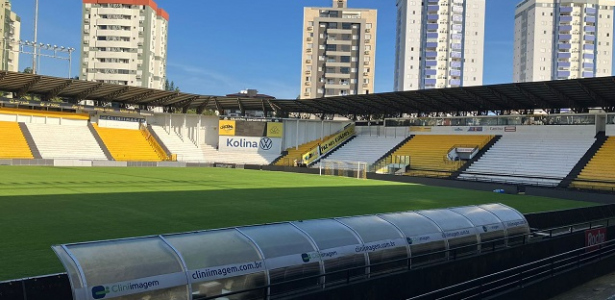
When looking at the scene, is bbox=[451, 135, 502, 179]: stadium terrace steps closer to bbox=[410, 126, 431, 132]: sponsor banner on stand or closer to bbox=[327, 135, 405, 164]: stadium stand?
bbox=[410, 126, 431, 132]: sponsor banner on stand

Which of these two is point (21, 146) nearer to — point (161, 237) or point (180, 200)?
point (180, 200)

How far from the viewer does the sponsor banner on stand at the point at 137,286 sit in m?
5.95

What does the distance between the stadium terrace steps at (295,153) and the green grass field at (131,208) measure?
27.5 m

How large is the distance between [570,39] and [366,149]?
94737 millimetres

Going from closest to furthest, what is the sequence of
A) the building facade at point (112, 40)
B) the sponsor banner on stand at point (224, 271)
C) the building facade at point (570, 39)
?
the sponsor banner on stand at point (224, 271) → the building facade at point (112, 40) → the building facade at point (570, 39)

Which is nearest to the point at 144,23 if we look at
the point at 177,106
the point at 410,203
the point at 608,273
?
the point at 177,106

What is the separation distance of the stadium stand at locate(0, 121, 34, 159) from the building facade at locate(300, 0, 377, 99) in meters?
72.6

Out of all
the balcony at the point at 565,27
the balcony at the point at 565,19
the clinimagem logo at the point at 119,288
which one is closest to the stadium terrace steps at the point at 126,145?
the clinimagem logo at the point at 119,288

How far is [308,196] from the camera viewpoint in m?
26.0

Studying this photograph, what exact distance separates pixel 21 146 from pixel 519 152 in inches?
1911

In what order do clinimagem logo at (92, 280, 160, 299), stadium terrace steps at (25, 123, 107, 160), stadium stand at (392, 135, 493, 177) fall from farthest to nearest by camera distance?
stadium terrace steps at (25, 123, 107, 160) < stadium stand at (392, 135, 493, 177) < clinimagem logo at (92, 280, 160, 299)

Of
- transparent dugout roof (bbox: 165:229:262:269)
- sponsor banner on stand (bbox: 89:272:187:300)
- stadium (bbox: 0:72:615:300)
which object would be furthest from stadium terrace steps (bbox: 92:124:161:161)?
sponsor banner on stand (bbox: 89:272:187:300)

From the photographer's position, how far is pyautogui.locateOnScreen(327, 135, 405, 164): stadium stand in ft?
178

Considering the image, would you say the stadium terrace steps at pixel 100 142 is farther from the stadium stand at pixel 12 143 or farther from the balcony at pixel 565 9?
the balcony at pixel 565 9
